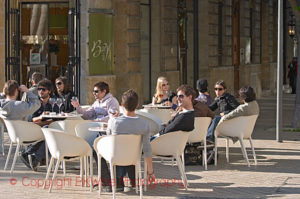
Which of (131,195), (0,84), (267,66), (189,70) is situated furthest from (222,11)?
(131,195)

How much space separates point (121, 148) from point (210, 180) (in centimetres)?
197

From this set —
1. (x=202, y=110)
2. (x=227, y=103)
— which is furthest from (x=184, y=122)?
(x=227, y=103)

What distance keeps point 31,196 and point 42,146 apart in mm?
2281

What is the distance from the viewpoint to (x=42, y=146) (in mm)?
12039

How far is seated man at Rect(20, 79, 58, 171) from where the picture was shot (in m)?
11.9

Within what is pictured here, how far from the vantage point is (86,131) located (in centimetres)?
1090

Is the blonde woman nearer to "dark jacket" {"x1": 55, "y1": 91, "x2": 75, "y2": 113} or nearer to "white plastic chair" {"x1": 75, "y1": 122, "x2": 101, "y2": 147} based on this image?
"dark jacket" {"x1": 55, "y1": 91, "x2": 75, "y2": 113}

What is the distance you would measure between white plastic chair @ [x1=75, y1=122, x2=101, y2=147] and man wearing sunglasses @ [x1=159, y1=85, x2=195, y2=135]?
3.03 feet

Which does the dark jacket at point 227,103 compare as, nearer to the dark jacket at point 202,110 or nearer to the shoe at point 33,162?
the dark jacket at point 202,110

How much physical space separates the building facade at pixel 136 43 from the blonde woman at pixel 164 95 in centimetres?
296

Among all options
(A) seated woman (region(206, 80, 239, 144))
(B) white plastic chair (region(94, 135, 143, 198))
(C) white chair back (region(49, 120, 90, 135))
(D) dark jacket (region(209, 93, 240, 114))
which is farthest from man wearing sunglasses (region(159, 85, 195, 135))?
(D) dark jacket (region(209, 93, 240, 114))

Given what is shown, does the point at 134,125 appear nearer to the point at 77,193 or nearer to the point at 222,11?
the point at 77,193

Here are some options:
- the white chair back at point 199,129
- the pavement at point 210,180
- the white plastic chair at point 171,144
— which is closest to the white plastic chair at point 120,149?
the pavement at point 210,180

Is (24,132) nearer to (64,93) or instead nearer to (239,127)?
(64,93)
